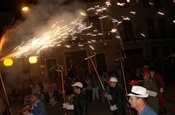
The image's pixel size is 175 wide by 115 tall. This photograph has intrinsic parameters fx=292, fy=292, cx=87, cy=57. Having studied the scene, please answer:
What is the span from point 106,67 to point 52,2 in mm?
14392

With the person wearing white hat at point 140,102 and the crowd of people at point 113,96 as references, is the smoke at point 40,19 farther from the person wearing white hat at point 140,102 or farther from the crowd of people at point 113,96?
the person wearing white hat at point 140,102

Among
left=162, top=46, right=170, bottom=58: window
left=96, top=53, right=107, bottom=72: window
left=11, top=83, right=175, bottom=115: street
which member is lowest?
left=162, top=46, right=170, bottom=58: window

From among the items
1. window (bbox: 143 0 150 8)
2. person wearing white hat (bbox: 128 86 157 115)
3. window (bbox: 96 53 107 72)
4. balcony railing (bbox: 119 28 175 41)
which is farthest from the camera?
window (bbox: 143 0 150 8)

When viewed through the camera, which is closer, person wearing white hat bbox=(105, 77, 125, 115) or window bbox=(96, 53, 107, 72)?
person wearing white hat bbox=(105, 77, 125, 115)

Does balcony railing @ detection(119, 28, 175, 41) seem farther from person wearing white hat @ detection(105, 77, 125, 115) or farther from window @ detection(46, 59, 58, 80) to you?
person wearing white hat @ detection(105, 77, 125, 115)

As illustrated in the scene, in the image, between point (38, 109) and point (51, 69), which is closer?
point (38, 109)

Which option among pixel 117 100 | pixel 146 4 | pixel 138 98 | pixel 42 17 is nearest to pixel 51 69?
pixel 42 17

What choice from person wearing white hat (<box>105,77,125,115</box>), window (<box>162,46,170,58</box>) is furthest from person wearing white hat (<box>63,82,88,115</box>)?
window (<box>162,46,170,58</box>)

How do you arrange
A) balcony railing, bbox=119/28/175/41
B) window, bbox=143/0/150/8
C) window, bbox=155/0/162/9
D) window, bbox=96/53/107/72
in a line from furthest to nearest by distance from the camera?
window, bbox=155/0/162/9
window, bbox=143/0/150/8
balcony railing, bbox=119/28/175/41
window, bbox=96/53/107/72

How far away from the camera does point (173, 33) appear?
4025cm

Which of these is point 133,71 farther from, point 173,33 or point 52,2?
point 173,33

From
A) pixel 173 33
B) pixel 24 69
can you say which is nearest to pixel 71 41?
pixel 24 69

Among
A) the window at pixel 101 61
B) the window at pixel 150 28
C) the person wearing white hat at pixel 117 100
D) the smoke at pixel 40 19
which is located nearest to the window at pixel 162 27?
the window at pixel 150 28

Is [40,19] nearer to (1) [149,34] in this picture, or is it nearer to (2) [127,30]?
(2) [127,30]
